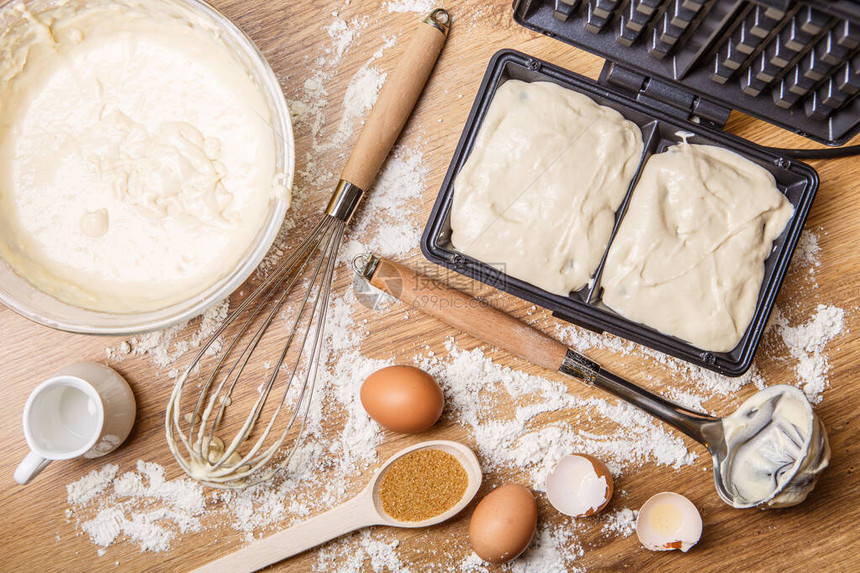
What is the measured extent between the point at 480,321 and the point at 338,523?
46 centimetres

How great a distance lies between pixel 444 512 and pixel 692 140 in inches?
31.4

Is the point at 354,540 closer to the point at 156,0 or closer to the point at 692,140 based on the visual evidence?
the point at 692,140

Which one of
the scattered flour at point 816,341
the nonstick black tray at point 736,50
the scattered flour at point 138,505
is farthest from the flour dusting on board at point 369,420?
the nonstick black tray at point 736,50

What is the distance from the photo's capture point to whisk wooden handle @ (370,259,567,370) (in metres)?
1.06

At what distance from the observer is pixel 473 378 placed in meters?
1.12

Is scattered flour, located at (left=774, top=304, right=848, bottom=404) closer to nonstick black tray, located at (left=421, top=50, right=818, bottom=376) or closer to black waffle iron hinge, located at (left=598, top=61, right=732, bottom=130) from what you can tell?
nonstick black tray, located at (left=421, top=50, right=818, bottom=376)

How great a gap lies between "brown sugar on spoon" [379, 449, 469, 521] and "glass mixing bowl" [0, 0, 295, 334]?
458 mm

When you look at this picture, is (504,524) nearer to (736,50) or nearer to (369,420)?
(369,420)

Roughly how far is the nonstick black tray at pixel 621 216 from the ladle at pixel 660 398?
95 millimetres

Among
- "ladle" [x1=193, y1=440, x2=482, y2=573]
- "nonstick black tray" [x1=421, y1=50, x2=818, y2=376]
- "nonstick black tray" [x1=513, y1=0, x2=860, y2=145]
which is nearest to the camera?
"nonstick black tray" [x1=513, y1=0, x2=860, y2=145]

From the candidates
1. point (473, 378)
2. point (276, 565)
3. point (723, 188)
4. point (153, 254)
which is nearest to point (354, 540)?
point (276, 565)

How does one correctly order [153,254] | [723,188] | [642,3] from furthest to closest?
1. [153,254]
2. [723,188]
3. [642,3]

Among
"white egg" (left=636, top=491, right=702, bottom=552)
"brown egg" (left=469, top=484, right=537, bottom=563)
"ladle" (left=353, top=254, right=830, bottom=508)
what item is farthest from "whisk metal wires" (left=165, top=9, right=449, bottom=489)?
"white egg" (left=636, top=491, right=702, bottom=552)

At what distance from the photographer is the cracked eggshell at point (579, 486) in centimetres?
105
